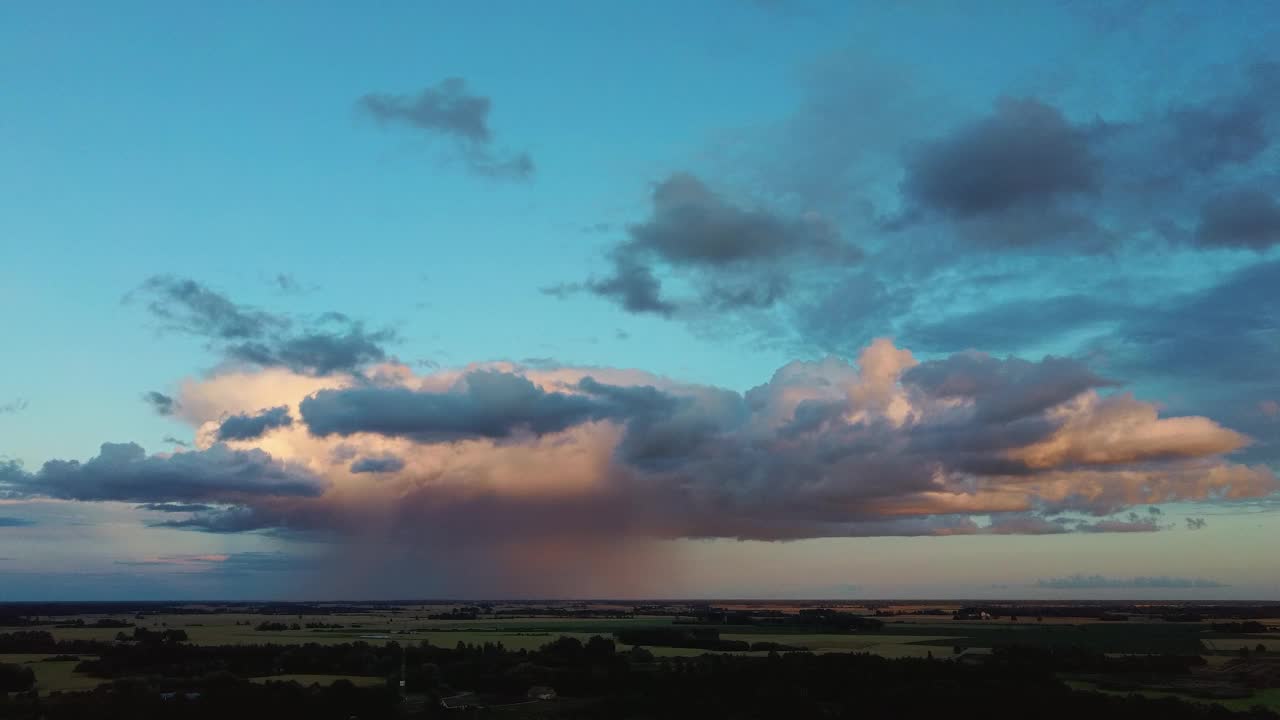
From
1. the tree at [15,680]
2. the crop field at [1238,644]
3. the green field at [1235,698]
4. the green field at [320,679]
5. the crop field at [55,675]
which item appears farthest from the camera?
the crop field at [1238,644]

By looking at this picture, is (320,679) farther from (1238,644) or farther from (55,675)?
(1238,644)

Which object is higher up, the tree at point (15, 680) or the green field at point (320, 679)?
the tree at point (15, 680)

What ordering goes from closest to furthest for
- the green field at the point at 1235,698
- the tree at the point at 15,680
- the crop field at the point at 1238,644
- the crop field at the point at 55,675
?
the green field at the point at 1235,698 < the tree at the point at 15,680 < the crop field at the point at 55,675 < the crop field at the point at 1238,644

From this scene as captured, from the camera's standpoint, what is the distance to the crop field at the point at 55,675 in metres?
118

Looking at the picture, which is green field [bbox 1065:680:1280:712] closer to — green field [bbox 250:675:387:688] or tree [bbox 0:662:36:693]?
green field [bbox 250:675:387:688]

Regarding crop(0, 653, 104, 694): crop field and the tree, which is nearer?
the tree

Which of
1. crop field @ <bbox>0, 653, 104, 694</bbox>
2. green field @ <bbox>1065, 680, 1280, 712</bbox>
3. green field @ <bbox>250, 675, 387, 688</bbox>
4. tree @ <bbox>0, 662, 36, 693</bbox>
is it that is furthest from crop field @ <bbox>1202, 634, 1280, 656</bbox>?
tree @ <bbox>0, 662, 36, 693</bbox>

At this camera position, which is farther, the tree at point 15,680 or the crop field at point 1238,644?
the crop field at point 1238,644

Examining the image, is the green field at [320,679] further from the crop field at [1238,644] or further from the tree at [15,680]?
the crop field at [1238,644]

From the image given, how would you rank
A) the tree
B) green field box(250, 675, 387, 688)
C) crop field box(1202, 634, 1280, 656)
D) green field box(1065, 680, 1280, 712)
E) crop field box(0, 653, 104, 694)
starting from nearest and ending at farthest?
green field box(1065, 680, 1280, 712), the tree, crop field box(0, 653, 104, 694), green field box(250, 675, 387, 688), crop field box(1202, 634, 1280, 656)

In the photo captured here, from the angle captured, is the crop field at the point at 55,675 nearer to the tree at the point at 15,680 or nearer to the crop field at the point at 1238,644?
the tree at the point at 15,680

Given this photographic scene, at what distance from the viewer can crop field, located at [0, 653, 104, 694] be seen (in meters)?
118

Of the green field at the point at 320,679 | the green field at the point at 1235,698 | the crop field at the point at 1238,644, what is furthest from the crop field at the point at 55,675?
the crop field at the point at 1238,644

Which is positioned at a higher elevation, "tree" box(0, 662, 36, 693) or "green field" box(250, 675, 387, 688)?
"tree" box(0, 662, 36, 693)
